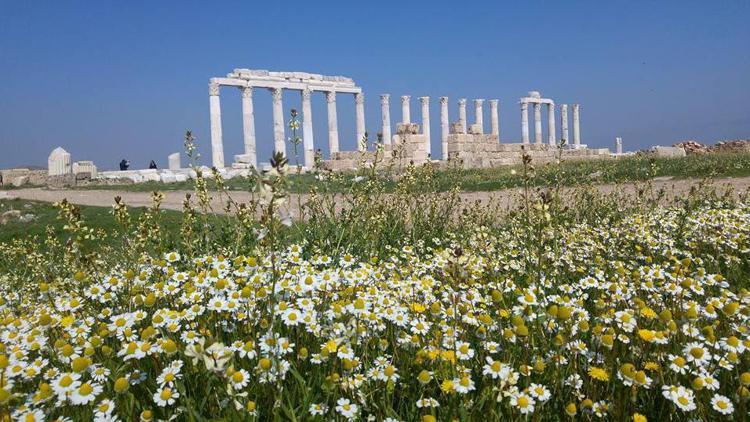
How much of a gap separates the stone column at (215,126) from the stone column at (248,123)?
2.13m

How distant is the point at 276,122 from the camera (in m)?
46.2

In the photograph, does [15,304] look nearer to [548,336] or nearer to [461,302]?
[461,302]

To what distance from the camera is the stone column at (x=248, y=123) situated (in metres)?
43.4

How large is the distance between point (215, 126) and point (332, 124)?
1134 centimetres

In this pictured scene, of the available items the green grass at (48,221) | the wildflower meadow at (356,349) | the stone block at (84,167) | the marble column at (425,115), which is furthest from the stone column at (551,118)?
the wildflower meadow at (356,349)

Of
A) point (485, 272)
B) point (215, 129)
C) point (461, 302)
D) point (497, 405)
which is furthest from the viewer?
point (215, 129)

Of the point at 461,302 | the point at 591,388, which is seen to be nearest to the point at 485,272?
the point at 461,302

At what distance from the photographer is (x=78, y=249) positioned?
3312mm

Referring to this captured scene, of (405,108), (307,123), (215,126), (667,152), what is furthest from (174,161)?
(667,152)

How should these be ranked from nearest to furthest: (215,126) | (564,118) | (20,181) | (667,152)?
(20,181) → (667,152) → (215,126) → (564,118)

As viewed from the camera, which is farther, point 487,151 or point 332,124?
point 332,124

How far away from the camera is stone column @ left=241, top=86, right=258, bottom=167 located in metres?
→ 43.4

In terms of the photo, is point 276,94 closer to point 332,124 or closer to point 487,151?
point 332,124

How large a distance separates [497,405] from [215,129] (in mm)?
43620
